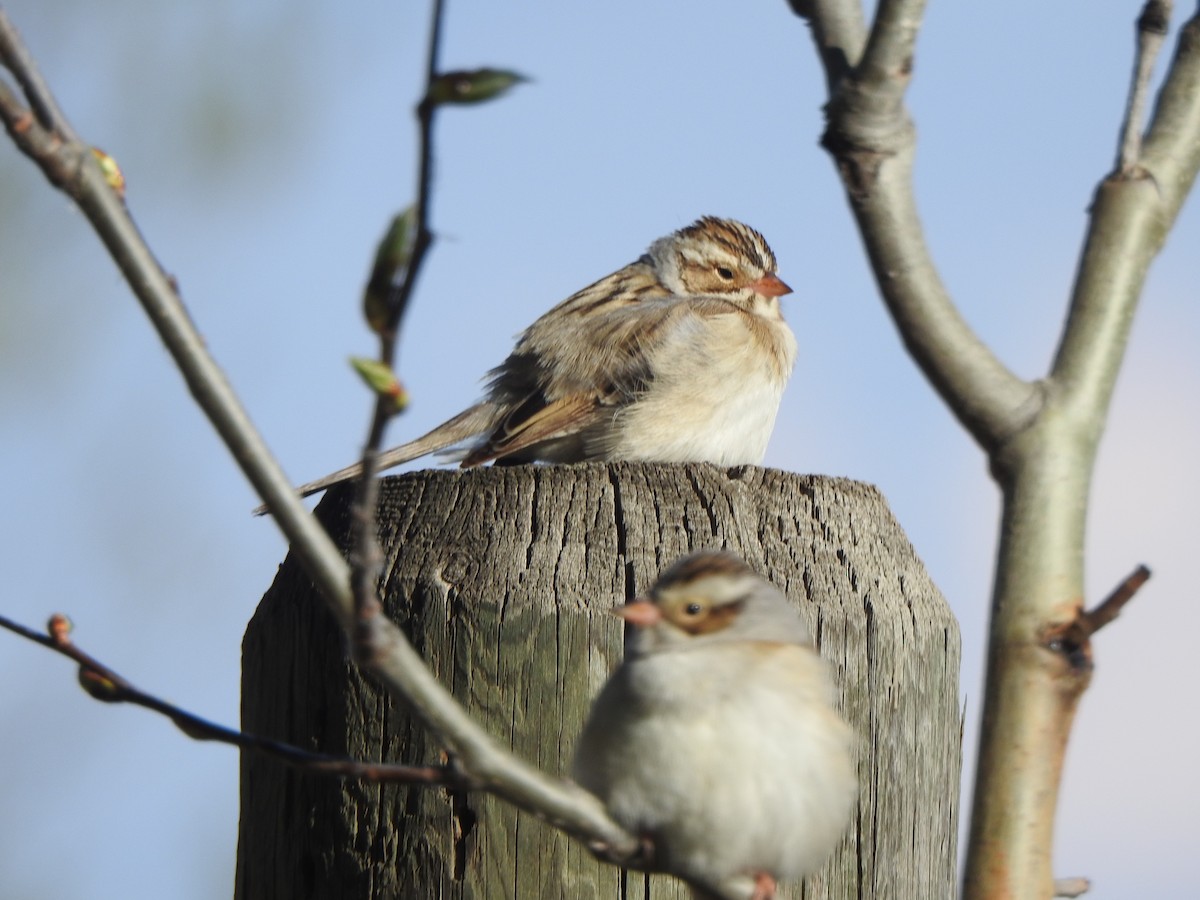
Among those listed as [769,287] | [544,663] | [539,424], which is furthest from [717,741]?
[769,287]

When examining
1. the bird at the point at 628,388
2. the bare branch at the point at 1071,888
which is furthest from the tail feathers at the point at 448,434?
the bare branch at the point at 1071,888

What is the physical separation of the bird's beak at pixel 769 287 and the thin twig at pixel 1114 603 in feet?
20.7

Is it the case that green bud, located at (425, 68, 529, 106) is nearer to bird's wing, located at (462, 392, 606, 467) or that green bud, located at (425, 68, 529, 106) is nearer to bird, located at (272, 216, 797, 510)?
bird, located at (272, 216, 797, 510)

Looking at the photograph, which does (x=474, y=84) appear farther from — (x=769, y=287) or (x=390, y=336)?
(x=769, y=287)

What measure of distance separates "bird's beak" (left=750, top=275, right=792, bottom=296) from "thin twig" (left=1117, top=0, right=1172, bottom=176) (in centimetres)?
609

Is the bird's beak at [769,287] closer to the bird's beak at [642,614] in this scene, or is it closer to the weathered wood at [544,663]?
the weathered wood at [544,663]

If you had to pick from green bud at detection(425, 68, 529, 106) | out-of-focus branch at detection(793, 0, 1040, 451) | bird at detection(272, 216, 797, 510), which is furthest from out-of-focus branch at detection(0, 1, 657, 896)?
bird at detection(272, 216, 797, 510)

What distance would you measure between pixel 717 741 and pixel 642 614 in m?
0.29

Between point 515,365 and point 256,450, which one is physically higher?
point 515,365

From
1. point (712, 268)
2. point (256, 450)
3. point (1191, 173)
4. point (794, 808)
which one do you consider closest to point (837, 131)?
point (1191, 173)

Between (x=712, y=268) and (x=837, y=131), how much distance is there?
6.45m

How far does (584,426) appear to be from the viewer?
6.92 metres

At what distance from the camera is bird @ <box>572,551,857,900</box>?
2861 mm

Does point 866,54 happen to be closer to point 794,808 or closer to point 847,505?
point 794,808
